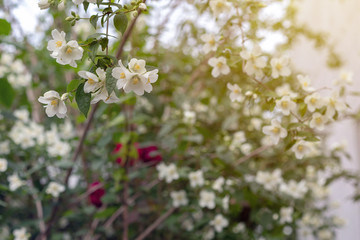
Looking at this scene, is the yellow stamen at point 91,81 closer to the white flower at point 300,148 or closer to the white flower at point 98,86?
the white flower at point 98,86

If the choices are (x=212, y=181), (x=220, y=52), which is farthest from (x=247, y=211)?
(x=220, y=52)

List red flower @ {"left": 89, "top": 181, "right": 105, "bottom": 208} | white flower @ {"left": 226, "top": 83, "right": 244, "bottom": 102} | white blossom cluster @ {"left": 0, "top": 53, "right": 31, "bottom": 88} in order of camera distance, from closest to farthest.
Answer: white flower @ {"left": 226, "top": 83, "right": 244, "bottom": 102}, red flower @ {"left": 89, "top": 181, "right": 105, "bottom": 208}, white blossom cluster @ {"left": 0, "top": 53, "right": 31, "bottom": 88}

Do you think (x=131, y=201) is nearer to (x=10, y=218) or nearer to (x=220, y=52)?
(x=10, y=218)

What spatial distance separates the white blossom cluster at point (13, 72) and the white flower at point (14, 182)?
1.65 feet

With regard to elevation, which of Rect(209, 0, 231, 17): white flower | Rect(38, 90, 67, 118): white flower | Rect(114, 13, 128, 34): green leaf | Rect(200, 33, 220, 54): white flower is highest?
Rect(114, 13, 128, 34): green leaf

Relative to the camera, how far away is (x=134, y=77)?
0.57 meters

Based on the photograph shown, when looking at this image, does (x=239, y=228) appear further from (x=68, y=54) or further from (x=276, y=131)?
(x=68, y=54)

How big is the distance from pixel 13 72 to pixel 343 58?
2.06 metres

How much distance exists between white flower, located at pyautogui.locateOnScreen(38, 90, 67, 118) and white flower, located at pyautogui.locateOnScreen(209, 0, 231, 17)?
37 centimetres

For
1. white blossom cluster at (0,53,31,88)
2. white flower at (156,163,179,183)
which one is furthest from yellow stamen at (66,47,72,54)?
white blossom cluster at (0,53,31,88)

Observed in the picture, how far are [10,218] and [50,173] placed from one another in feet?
0.81

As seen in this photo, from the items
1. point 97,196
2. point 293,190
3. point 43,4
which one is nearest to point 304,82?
point 43,4

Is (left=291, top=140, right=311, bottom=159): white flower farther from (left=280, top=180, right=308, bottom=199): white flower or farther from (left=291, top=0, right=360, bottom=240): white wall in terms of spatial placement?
(left=291, top=0, right=360, bottom=240): white wall

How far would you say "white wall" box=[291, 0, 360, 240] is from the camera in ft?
8.54
